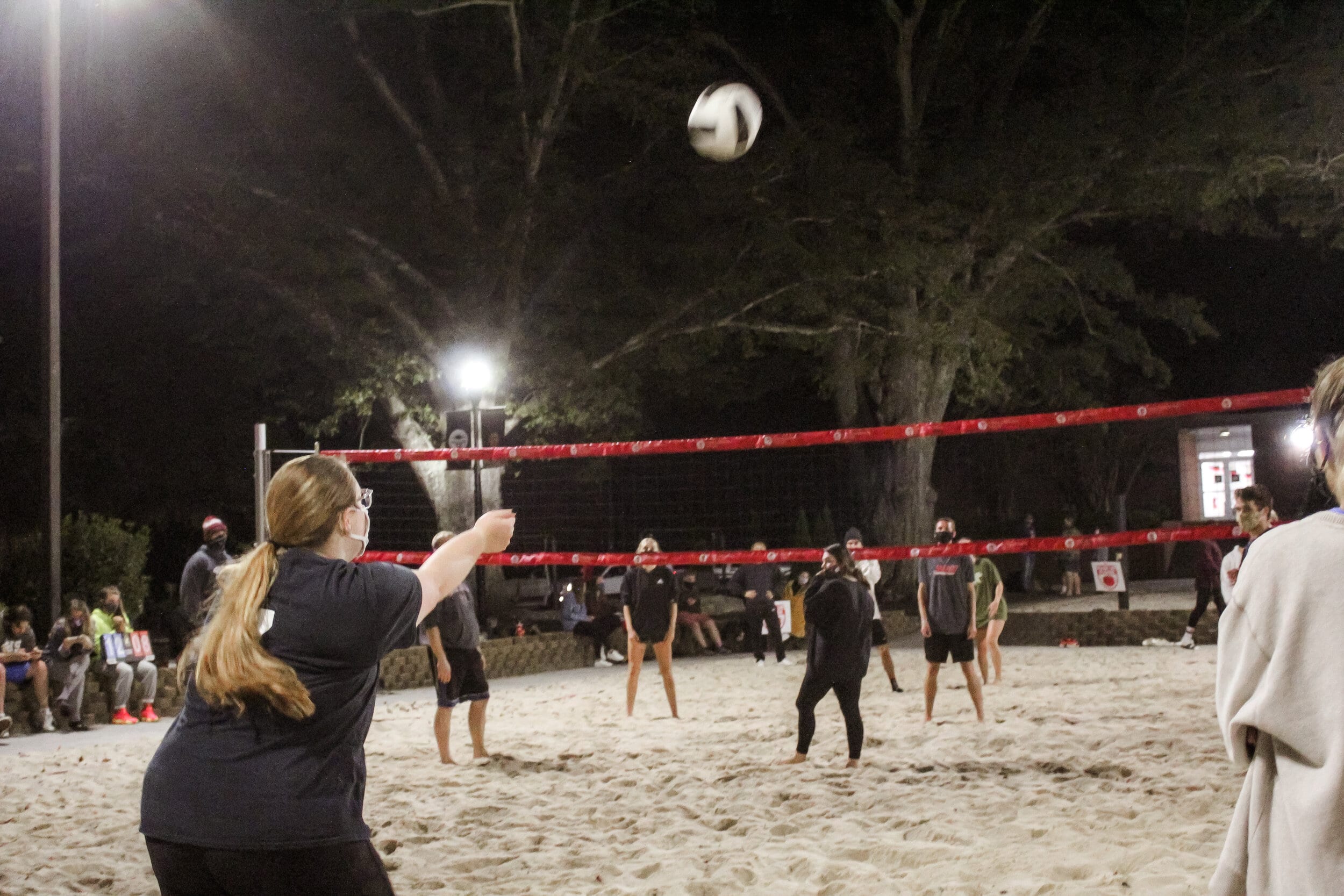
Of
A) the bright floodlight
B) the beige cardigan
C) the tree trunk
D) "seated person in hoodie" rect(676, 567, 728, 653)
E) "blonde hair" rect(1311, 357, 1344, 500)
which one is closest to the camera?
the beige cardigan

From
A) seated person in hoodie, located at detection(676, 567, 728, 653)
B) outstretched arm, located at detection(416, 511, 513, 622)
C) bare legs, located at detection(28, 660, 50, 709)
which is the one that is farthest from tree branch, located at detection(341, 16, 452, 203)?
outstretched arm, located at detection(416, 511, 513, 622)

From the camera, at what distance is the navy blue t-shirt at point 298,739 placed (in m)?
2.14

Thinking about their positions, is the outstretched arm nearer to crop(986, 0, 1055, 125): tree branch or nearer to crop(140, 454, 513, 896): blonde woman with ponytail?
crop(140, 454, 513, 896): blonde woman with ponytail

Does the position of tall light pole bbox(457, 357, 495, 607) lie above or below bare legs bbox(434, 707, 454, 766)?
above

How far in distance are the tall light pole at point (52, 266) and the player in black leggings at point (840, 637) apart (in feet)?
→ 19.3

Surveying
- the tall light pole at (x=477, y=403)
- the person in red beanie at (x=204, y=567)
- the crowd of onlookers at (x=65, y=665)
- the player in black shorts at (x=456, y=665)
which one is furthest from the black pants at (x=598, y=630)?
the player in black shorts at (x=456, y=665)

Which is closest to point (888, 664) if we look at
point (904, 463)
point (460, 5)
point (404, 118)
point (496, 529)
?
point (496, 529)

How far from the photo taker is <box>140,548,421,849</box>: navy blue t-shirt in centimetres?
214

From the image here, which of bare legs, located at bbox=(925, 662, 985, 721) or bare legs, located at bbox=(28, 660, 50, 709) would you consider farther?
bare legs, located at bbox=(28, 660, 50, 709)

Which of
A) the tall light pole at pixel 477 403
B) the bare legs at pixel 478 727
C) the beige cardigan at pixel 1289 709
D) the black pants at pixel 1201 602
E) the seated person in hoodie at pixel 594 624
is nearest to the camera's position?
the beige cardigan at pixel 1289 709

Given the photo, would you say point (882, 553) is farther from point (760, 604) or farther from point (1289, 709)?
point (760, 604)

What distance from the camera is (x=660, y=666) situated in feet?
33.6

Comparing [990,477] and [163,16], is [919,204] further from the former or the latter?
[990,477]

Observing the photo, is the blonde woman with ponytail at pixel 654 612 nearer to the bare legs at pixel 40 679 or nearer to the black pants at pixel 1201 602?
the bare legs at pixel 40 679
